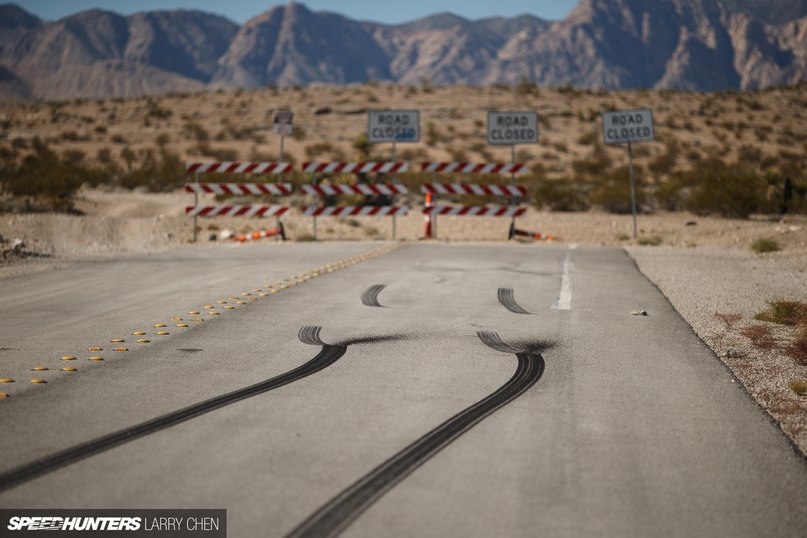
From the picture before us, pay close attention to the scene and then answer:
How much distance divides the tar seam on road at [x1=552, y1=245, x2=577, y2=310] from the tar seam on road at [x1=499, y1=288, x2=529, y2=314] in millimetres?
473

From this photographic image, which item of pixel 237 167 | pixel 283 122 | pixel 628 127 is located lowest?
pixel 237 167

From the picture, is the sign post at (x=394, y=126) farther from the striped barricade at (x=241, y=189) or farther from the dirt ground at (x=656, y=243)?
the striped barricade at (x=241, y=189)

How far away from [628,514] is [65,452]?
3116 millimetres

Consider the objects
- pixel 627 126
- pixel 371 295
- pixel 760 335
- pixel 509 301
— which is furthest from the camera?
pixel 627 126

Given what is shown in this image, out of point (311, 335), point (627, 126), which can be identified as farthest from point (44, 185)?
point (311, 335)

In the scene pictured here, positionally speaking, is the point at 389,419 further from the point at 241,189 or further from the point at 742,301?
the point at 241,189


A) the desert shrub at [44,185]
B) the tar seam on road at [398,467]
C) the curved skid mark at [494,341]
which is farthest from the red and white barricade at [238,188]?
the tar seam on road at [398,467]

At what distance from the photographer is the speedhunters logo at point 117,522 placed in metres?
3.78

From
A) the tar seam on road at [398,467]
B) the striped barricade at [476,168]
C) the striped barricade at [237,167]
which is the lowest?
the tar seam on road at [398,467]

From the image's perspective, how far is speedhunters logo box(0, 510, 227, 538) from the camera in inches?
149

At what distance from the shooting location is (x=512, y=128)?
68.5ft

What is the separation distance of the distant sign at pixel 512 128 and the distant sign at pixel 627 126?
1931mm

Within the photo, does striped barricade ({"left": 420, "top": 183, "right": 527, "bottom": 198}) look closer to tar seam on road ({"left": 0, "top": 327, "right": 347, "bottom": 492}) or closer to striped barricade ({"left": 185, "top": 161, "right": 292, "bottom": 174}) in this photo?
striped barricade ({"left": 185, "top": 161, "right": 292, "bottom": 174})

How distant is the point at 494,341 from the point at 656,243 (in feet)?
43.3
